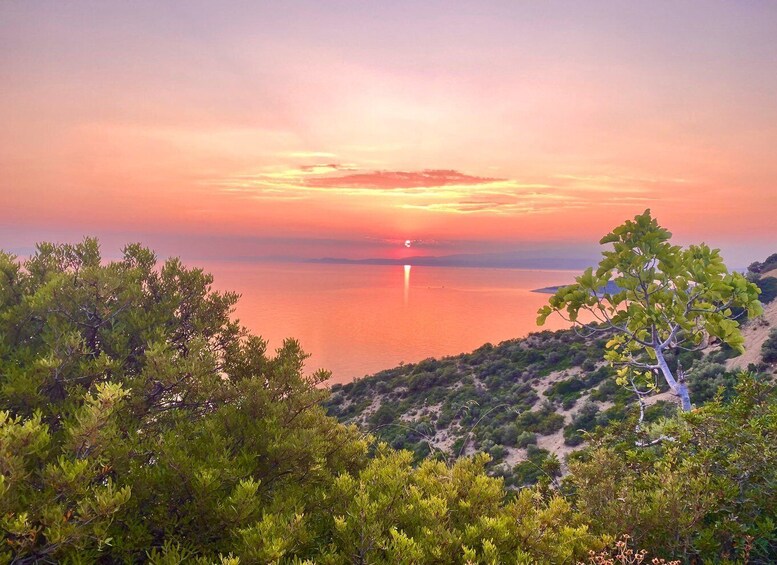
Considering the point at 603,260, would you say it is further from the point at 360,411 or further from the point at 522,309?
the point at 522,309

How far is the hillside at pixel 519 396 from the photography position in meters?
27.5

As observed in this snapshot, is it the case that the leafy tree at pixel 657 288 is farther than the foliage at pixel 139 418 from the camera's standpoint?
Yes

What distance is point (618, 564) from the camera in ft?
17.7

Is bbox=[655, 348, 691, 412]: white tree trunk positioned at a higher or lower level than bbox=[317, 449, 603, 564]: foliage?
higher

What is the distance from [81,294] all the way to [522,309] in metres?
186

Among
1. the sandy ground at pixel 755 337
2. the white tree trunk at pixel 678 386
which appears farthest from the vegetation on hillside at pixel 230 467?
the sandy ground at pixel 755 337

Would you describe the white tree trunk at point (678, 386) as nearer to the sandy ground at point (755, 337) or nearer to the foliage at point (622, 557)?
the foliage at point (622, 557)

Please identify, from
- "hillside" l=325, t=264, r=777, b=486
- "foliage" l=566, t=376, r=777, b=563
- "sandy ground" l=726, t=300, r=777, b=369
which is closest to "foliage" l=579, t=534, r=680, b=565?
"foliage" l=566, t=376, r=777, b=563

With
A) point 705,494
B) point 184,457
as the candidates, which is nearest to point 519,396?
point 705,494

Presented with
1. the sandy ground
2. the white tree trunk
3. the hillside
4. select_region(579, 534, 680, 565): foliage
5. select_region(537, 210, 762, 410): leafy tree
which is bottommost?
the hillside

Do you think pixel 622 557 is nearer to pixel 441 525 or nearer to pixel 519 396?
pixel 441 525

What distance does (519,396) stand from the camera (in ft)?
128

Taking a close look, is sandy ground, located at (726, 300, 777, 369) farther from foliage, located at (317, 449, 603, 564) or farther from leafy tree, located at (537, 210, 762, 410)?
foliage, located at (317, 449, 603, 564)

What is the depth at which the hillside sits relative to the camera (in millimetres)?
27500
